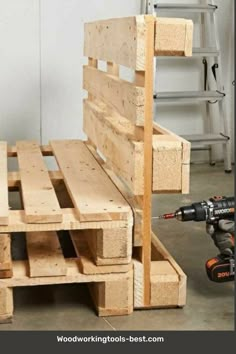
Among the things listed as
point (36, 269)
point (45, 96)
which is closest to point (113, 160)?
point (36, 269)

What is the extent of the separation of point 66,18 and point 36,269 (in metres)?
2.81

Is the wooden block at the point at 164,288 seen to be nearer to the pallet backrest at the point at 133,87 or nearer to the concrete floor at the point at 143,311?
the concrete floor at the point at 143,311

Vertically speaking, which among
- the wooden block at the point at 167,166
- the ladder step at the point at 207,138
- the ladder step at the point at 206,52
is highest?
the ladder step at the point at 206,52

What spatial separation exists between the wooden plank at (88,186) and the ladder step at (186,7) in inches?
65.9

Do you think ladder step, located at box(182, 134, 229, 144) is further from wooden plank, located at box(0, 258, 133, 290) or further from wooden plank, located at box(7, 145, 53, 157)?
wooden plank, located at box(0, 258, 133, 290)

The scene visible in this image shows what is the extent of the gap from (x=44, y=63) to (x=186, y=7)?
48.3 inches

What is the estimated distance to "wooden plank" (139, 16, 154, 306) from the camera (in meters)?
2.12

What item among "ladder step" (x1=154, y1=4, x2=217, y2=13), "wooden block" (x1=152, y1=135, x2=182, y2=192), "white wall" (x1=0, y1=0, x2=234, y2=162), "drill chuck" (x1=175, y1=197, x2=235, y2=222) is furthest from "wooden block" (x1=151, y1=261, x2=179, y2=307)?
"ladder step" (x1=154, y1=4, x2=217, y2=13)

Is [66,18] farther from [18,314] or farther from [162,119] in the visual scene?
[18,314]

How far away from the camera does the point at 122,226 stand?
7.18ft

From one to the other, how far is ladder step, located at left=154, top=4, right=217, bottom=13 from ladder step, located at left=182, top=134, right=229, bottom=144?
1020 mm

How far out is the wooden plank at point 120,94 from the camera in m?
2.17

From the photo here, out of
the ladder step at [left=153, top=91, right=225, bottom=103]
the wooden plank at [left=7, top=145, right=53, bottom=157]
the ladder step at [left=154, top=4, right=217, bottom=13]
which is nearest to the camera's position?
the wooden plank at [left=7, top=145, right=53, bottom=157]

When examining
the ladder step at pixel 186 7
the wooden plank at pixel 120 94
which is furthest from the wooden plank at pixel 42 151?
the ladder step at pixel 186 7
